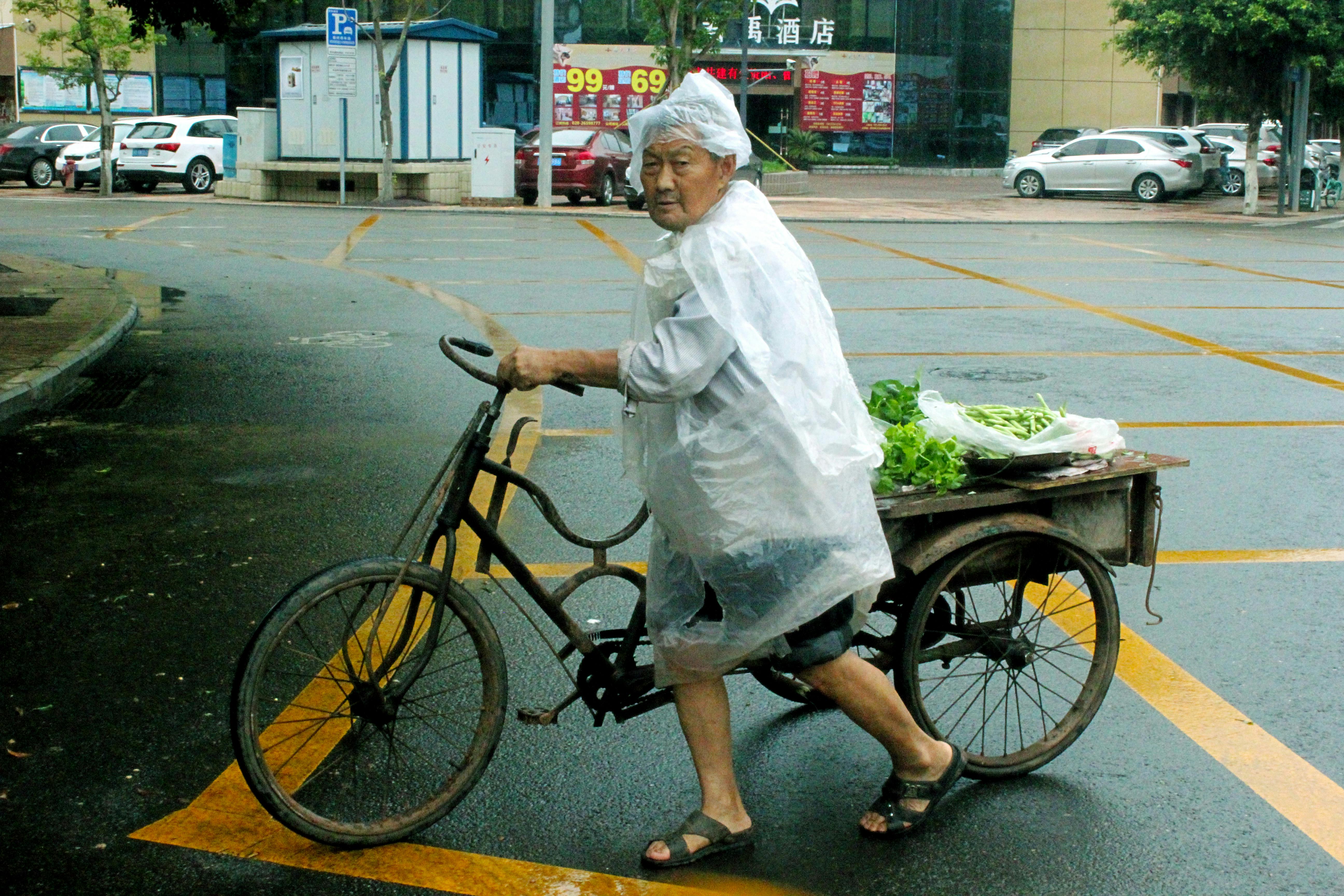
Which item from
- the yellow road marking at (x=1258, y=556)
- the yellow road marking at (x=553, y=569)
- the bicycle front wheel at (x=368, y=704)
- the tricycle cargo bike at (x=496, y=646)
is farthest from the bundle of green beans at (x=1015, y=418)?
the yellow road marking at (x=1258, y=556)

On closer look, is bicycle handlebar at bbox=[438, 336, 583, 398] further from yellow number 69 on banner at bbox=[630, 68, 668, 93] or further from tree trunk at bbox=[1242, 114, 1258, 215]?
yellow number 69 on banner at bbox=[630, 68, 668, 93]

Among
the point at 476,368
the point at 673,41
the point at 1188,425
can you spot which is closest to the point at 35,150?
the point at 673,41

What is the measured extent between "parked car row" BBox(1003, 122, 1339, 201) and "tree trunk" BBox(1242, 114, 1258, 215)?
264cm

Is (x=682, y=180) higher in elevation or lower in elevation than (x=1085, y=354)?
higher

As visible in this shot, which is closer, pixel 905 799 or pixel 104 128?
pixel 905 799

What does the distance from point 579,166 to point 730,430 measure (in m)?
24.4

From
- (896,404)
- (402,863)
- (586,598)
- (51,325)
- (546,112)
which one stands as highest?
(546,112)

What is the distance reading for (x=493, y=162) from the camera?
27.1 metres

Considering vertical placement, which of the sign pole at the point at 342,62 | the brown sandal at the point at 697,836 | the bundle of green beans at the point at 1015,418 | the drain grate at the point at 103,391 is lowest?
the brown sandal at the point at 697,836

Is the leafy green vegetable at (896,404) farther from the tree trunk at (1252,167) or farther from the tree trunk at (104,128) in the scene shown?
the tree trunk at (104,128)

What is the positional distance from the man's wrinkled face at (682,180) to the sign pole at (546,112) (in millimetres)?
22989

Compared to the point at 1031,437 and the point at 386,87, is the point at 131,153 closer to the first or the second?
the point at 386,87

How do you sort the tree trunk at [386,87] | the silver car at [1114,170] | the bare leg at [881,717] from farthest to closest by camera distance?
the silver car at [1114,170] → the tree trunk at [386,87] → the bare leg at [881,717]

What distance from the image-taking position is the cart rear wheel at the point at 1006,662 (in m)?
3.63
